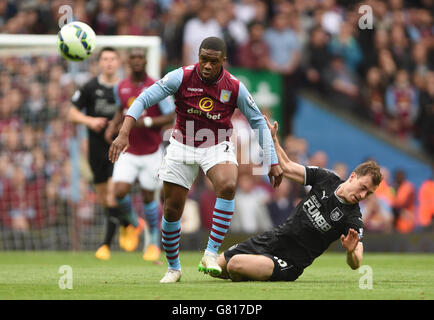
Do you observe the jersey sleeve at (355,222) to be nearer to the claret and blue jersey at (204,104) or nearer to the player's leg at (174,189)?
the claret and blue jersey at (204,104)

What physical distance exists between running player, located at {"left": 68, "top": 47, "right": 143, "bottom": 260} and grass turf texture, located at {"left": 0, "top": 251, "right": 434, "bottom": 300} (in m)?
1.35

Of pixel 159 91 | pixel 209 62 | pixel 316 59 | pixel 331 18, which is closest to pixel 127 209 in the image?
pixel 159 91

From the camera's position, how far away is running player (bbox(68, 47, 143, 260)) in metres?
12.6

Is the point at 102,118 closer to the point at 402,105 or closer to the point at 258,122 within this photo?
the point at 258,122

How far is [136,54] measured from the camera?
11781 mm

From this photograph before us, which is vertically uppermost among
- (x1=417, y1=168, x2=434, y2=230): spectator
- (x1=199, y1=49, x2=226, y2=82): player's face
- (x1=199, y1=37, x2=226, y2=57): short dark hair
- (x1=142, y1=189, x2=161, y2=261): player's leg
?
(x1=199, y1=37, x2=226, y2=57): short dark hair

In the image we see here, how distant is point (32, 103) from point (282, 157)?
858 cm

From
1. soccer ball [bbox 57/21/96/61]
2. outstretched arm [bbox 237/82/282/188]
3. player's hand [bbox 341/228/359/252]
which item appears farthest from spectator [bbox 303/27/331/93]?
player's hand [bbox 341/228/359/252]

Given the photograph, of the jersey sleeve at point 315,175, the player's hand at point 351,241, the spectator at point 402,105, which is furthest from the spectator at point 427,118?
the player's hand at point 351,241

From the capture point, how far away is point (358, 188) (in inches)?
313

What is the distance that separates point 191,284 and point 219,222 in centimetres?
65

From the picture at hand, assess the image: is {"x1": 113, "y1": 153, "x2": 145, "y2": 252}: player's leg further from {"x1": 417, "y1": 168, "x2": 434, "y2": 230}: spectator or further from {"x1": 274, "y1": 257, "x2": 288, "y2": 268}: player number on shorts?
{"x1": 417, "y1": 168, "x2": 434, "y2": 230}: spectator
